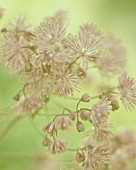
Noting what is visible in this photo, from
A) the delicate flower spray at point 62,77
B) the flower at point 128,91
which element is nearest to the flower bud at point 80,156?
the delicate flower spray at point 62,77

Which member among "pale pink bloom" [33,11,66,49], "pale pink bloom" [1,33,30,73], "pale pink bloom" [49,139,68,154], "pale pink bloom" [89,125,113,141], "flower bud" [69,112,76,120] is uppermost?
"pale pink bloom" [33,11,66,49]

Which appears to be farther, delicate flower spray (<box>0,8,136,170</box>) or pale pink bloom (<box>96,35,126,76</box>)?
pale pink bloom (<box>96,35,126,76</box>)

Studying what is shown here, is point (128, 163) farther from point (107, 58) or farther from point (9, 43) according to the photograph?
point (9, 43)

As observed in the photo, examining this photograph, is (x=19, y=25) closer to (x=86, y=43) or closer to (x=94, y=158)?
(x=86, y=43)

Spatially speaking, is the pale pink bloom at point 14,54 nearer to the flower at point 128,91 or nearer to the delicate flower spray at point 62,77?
the delicate flower spray at point 62,77

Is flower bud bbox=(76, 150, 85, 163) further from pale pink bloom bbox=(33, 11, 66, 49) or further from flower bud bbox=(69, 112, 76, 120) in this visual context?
pale pink bloom bbox=(33, 11, 66, 49)

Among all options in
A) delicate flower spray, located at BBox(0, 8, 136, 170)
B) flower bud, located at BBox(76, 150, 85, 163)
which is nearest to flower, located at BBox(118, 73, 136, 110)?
delicate flower spray, located at BBox(0, 8, 136, 170)

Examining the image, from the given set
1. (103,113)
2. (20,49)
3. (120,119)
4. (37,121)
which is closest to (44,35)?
(20,49)
